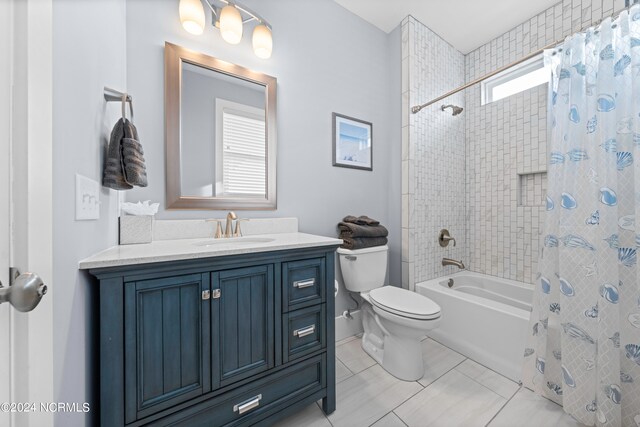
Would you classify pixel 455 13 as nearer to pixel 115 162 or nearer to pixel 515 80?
pixel 515 80

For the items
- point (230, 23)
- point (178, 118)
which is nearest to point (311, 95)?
point (230, 23)

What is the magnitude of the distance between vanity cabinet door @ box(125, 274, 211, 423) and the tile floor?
0.61m

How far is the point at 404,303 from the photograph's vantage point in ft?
5.10

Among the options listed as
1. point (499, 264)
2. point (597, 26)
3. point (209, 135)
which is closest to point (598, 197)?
point (597, 26)

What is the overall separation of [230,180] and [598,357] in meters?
2.10

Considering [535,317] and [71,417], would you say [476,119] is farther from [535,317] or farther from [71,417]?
[71,417]

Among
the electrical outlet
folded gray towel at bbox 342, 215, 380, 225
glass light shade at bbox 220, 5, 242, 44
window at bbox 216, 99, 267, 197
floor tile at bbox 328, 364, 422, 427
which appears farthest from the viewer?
folded gray towel at bbox 342, 215, 380, 225

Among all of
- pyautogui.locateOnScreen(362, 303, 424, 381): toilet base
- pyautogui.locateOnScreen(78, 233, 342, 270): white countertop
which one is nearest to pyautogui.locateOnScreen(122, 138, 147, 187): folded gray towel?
pyautogui.locateOnScreen(78, 233, 342, 270): white countertop

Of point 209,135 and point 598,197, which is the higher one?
point 209,135

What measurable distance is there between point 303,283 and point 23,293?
2.89 feet

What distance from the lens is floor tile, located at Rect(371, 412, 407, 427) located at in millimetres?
1175

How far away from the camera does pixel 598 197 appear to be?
1.15 m

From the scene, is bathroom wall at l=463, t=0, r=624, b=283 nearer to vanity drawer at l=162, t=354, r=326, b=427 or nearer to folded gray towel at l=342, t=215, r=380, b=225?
folded gray towel at l=342, t=215, r=380, b=225

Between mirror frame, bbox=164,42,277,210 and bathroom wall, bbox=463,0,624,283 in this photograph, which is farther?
bathroom wall, bbox=463,0,624,283
